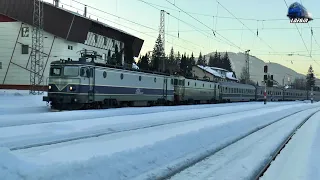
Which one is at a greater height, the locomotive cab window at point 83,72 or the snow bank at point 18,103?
the locomotive cab window at point 83,72

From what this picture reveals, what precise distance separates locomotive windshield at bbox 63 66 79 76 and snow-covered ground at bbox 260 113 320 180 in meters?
16.2

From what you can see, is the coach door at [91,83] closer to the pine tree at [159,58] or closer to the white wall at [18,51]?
the white wall at [18,51]

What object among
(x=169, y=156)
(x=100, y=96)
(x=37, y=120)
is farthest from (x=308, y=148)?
(x=100, y=96)

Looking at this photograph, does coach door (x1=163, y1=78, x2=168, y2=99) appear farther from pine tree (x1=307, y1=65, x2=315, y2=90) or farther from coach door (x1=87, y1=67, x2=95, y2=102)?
pine tree (x1=307, y1=65, x2=315, y2=90)

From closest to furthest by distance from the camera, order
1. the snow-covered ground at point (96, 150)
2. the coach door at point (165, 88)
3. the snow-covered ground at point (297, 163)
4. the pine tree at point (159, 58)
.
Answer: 1. the snow-covered ground at point (96, 150)
2. the snow-covered ground at point (297, 163)
3. the coach door at point (165, 88)
4. the pine tree at point (159, 58)

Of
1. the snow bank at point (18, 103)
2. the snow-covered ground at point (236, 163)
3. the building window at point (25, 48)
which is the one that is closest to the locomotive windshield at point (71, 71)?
the snow bank at point (18, 103)

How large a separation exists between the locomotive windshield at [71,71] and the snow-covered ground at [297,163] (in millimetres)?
16153

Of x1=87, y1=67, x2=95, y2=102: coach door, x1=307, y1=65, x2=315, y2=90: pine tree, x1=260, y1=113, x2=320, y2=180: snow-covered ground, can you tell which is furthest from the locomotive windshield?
x1=307, y1=65, x2=315, y2=90: pine tree

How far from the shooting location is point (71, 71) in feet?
86.5

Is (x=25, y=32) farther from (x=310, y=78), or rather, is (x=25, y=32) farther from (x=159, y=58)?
(x=310, y=78)

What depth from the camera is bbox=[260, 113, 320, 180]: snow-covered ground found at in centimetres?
850

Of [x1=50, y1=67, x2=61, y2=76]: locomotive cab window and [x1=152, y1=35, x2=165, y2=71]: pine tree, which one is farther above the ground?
[x1=152, y1=35, x2=165, y2=71]: pine tree

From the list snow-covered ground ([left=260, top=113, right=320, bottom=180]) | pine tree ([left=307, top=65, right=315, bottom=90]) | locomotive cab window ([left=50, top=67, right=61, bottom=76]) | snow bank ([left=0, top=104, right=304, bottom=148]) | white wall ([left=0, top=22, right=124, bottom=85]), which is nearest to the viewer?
snow-covered ground ([left=260, top=113, right=320, bottom=180])

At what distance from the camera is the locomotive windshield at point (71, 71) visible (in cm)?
2630
